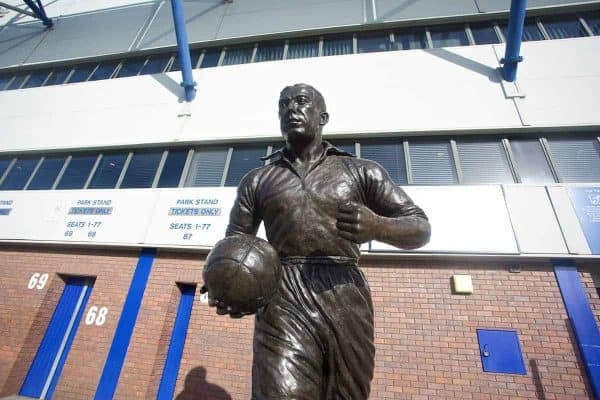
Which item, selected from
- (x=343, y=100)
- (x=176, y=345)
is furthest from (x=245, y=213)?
(x=343, y=100)

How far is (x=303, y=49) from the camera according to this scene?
8445mm

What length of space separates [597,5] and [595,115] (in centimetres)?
374

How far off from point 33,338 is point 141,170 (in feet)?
13.6

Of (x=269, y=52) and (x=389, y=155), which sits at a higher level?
(x=269, y=52)

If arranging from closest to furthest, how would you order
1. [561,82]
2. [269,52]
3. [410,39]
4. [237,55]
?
[561,82], [410,39], [269,52], [237,55]

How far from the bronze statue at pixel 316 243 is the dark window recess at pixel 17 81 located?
13932mm

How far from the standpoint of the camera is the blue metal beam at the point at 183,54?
7.58 metres

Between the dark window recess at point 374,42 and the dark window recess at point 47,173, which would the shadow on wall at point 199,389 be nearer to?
the dark window recess at point 47,173

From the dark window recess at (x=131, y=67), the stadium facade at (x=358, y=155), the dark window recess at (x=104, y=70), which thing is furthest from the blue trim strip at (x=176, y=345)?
the dark window recess at (x=104, y=70)

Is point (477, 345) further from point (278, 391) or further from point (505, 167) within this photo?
point (278, 391)

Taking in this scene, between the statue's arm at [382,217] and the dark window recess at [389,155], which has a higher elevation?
the dark window recess at [389,155]

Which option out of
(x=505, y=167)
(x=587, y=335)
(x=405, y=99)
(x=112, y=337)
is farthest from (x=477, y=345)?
(x=112, y=337)

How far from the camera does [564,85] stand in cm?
593

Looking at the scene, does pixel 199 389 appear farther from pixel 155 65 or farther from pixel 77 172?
pixel 155 65
